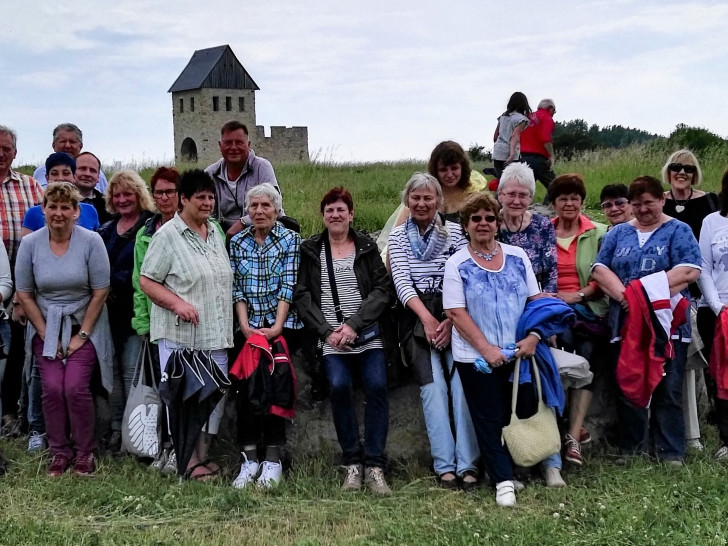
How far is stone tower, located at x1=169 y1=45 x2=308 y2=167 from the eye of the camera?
144 ft

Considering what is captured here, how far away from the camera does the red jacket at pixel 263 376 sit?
516cm

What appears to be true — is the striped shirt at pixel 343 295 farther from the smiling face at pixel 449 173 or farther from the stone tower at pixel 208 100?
the stone tower at pixel 208 100

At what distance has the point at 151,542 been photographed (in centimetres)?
425

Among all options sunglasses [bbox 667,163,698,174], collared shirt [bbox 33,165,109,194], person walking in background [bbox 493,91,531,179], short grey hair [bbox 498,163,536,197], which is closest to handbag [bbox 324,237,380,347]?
short grey hair [bbox 498,163,536,197]

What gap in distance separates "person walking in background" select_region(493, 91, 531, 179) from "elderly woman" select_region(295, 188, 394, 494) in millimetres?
6188

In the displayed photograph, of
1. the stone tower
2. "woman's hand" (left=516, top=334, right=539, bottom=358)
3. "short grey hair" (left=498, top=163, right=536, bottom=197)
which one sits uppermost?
the stone tower

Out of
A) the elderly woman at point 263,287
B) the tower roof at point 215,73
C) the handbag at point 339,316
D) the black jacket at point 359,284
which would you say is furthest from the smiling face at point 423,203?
the tower roof at point 215,73

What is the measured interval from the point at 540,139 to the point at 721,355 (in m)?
6.43

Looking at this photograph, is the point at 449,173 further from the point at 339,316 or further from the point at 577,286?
the point at 339,316

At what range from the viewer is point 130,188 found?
18.9 feet

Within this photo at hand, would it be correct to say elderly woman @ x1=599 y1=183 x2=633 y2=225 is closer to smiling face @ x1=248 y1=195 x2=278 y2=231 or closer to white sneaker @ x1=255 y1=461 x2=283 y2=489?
smiling face @ x1=248 y1=195 x2=278 y2=231

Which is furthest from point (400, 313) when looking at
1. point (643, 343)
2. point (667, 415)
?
point (667, 415)

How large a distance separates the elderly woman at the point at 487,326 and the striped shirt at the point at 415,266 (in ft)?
1.16

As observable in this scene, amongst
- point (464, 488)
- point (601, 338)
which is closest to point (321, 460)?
point (464, 488)
